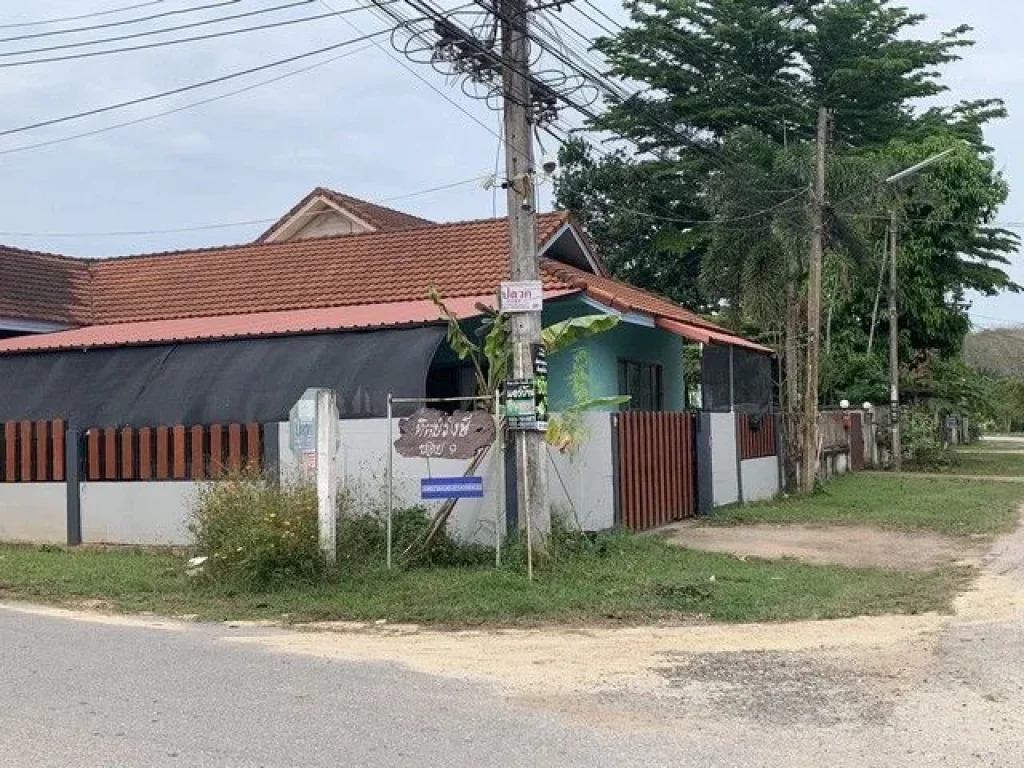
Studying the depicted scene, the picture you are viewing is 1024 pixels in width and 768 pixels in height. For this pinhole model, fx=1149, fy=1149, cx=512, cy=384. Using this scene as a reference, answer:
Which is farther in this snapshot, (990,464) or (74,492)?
(990,464)

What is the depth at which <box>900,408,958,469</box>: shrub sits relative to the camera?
3391cm

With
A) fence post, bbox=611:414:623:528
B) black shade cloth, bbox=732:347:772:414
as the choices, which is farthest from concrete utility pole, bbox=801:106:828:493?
fence post, bbox=611:414:623:528

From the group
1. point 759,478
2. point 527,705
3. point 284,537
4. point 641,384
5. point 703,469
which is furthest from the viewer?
point 759,478

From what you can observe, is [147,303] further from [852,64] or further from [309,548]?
[852,64]

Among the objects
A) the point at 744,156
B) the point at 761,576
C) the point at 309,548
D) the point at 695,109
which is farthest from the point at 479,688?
the point at 695,109

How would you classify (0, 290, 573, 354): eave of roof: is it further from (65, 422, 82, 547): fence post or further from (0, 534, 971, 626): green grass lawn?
(0, 534, 971, 626): green grass lawn

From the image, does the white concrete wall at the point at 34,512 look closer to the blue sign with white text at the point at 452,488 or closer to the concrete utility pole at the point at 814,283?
the blue sign with white text at the point at 452,488

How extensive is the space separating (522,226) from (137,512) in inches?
267

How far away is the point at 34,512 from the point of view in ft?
52.5

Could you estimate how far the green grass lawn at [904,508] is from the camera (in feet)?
57.7

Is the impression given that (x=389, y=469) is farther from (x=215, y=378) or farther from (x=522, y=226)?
(x=215, y=378)

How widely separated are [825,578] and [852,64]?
1171 inches

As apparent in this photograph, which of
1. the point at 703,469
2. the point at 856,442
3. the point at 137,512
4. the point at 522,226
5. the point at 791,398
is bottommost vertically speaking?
the point at 137,512

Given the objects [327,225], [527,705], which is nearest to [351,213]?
[327,225]
